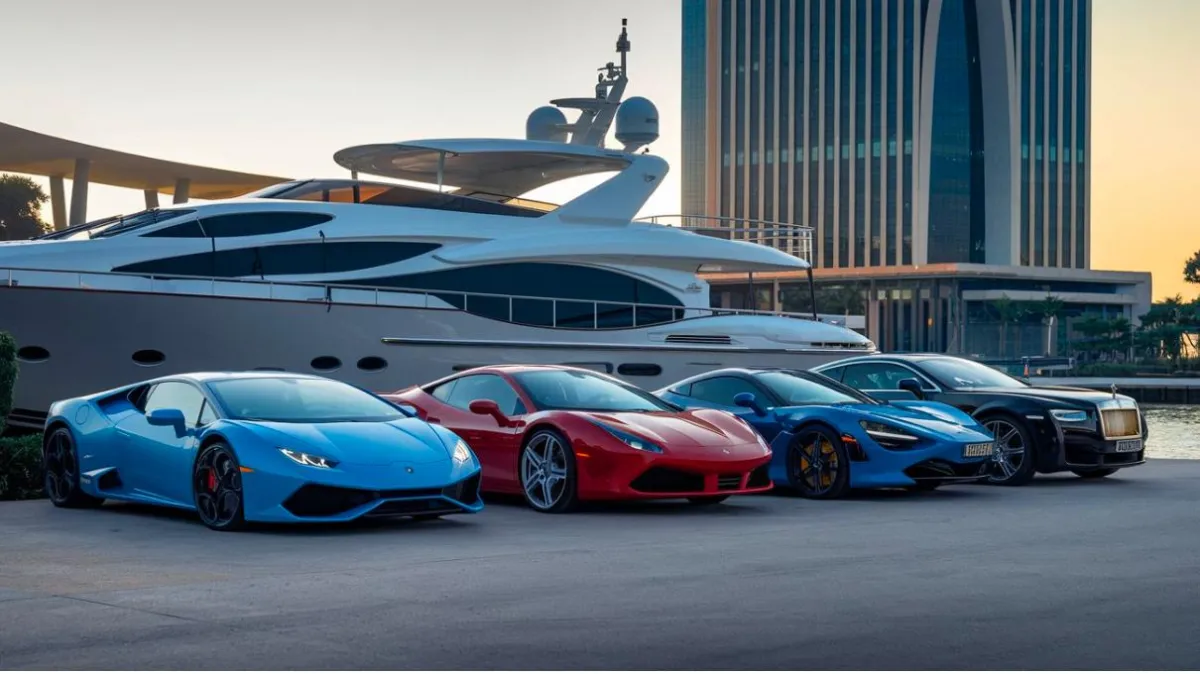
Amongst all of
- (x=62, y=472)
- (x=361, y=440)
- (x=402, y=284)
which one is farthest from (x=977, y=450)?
(x=402, y=284)

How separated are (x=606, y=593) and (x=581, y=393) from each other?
19.1 ft

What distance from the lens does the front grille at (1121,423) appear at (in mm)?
15953

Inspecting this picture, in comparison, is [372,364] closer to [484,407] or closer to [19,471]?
[19,471]

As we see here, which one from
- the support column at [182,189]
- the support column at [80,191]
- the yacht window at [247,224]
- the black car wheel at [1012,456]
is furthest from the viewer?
the support column at [182,189]

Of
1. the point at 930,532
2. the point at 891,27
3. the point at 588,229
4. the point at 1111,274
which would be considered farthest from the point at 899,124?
the point at 930,532

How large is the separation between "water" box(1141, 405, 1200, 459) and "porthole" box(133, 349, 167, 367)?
55.2 feet

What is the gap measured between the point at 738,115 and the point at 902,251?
2121 centimetres

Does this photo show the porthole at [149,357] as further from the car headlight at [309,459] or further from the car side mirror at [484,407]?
the car headlight at [309,459]

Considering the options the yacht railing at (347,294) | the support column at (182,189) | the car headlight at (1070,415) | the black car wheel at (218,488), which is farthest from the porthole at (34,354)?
the support column at (182,189)

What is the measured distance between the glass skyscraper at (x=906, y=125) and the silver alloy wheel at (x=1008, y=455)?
408ft

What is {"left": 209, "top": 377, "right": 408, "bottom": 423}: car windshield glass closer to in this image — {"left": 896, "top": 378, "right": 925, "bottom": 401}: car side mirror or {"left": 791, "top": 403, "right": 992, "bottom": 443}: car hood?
{"left": 791, "top": 403, "right": 992, "bottom": 443}: car hood

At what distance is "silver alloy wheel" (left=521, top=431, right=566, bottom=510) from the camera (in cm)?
1207

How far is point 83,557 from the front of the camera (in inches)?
344

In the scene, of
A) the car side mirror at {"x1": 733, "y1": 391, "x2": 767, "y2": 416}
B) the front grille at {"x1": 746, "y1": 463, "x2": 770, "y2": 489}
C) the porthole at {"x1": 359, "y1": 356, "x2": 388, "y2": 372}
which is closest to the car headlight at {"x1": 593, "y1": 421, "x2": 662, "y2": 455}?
the front grille at {"x1": 746, "y1": 463, "x2": 770, "y2": 489}
